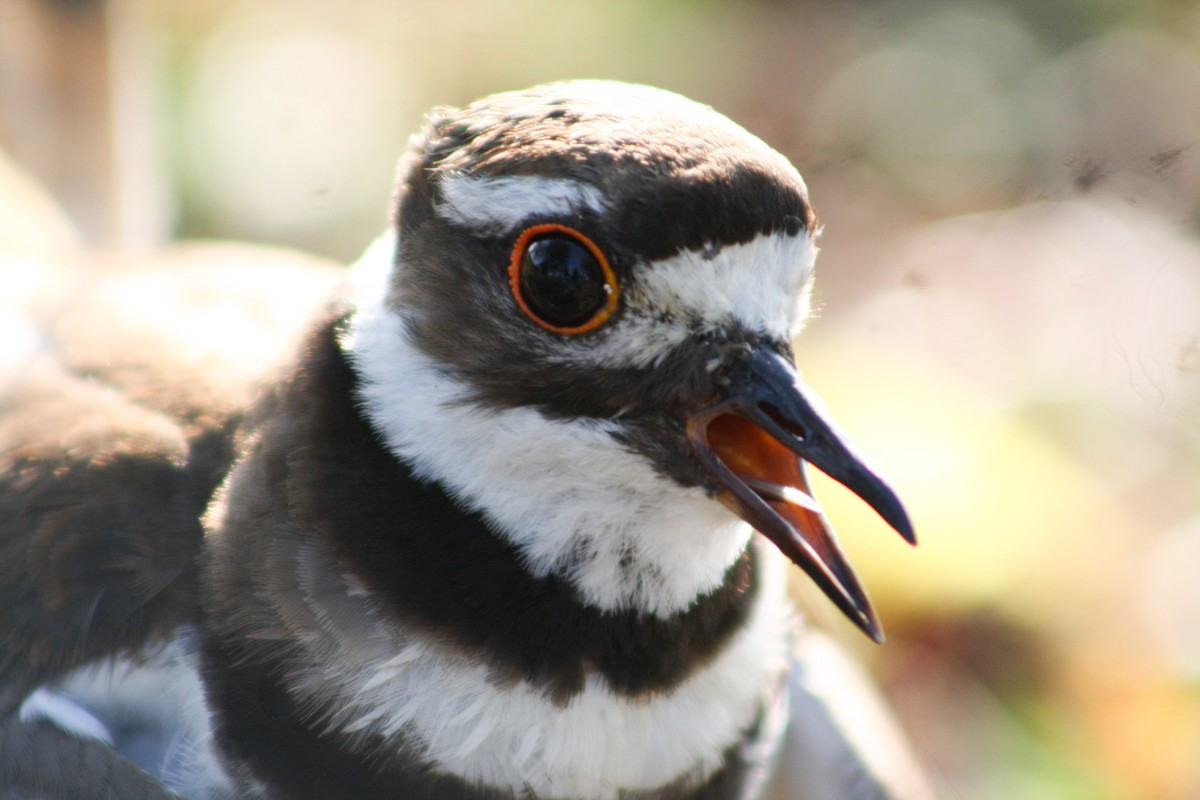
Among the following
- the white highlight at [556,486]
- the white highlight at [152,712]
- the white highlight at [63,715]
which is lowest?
the white highlight at [63,715]

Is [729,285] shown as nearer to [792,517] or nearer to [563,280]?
[563,280]

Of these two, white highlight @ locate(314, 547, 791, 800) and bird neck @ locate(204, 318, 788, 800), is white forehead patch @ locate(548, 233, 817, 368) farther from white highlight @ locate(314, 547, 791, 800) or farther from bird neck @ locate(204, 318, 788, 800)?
white highlight @ locate(314, 547, 791, 800)

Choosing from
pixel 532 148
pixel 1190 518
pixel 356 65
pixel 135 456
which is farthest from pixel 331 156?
pixel 1190 518

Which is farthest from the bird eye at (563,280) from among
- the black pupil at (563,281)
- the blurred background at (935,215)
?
the blurred background at (935,215)

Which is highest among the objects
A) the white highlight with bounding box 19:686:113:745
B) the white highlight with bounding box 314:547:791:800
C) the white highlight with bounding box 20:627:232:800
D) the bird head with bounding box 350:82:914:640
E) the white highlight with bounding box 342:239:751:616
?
the bird head with bounding box 350:82:914:640

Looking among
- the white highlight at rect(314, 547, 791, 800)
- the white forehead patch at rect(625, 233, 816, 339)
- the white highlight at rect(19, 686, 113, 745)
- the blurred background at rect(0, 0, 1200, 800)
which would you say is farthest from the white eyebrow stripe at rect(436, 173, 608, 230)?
the blurred background at rect(0, 0, 1200, 800)

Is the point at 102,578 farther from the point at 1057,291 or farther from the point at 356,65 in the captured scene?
the point at 356,65

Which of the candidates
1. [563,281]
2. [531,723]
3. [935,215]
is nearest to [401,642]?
[531,723]

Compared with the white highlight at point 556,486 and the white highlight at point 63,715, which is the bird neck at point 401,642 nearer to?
the white highlight at point 556,486
